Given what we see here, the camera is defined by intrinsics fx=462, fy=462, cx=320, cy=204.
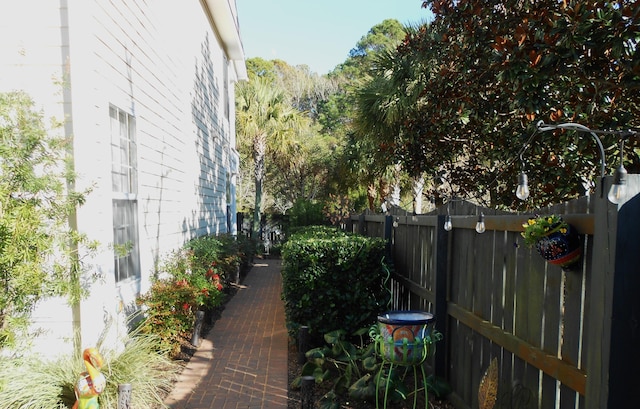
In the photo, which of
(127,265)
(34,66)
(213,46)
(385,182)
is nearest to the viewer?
(34,66)

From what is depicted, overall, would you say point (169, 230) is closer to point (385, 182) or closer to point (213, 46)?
point (213, 46)

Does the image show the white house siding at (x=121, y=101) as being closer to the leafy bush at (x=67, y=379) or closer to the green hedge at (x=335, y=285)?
the leafy bush at (x=67, y=379)

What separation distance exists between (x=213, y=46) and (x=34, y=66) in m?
8.43

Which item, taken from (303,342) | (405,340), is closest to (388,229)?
(303,342)

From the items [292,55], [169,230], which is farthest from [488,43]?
[292,55]

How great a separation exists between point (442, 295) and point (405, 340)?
1.09 m

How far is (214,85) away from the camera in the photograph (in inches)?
485

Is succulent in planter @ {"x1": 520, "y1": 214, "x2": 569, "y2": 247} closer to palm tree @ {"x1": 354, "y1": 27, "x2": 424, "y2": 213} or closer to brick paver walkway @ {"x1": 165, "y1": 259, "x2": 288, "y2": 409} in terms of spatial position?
brick paver walkway @ {"x1": 165, "y1": 259, "x2": 288, "y2": 409}

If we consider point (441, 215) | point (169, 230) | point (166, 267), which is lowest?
point (166, 267)

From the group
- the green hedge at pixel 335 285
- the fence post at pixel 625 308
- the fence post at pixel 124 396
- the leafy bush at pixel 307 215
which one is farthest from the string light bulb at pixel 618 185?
the leafy bush at pixel 307 215

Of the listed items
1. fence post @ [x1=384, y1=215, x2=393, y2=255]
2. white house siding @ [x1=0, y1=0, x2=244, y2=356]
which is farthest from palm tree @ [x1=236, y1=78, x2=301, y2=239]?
fence post @ [x1=384, y1=215, x2=393, y2=255]

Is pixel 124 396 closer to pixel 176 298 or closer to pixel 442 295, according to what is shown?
pixel 176 298

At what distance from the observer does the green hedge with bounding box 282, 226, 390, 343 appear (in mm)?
5906

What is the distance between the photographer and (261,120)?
57.0 ft
